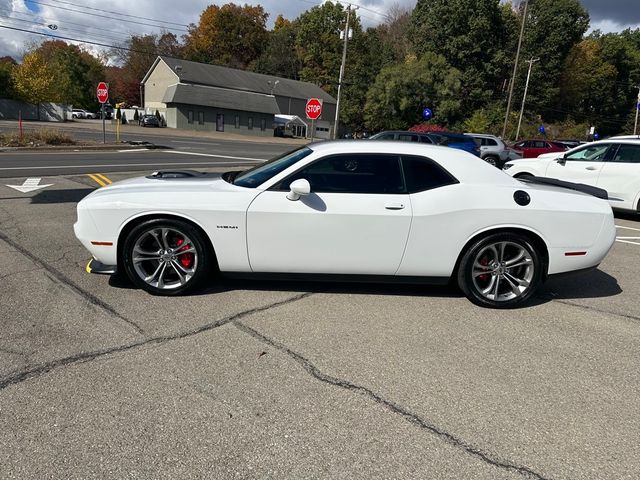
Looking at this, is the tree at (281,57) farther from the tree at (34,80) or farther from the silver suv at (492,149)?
the silver suv at (492,149)

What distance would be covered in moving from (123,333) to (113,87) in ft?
284

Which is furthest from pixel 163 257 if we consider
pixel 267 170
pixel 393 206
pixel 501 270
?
pixel 501 270

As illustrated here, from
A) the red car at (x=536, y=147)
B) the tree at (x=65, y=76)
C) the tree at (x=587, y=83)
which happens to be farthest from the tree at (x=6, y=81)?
the tree at (x=587, y=83)

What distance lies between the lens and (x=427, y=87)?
54312 millimetres

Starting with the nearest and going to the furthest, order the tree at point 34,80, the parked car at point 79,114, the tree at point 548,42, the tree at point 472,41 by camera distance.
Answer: the tree at point 34,80 → the tree at point 472,41 → the tree at point 548,42 → the parked car at point 79,114

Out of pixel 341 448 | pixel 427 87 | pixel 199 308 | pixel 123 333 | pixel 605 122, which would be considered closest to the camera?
pixel 341 448

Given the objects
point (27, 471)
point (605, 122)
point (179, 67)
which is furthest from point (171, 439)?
point (605, 122)

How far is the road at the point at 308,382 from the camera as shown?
236 cm

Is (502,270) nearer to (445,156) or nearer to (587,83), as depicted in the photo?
(445,156)

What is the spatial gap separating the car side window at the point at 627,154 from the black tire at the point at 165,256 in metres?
9.02

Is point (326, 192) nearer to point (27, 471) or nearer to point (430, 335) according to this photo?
point (430, 335)

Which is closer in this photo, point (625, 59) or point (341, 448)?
point (341, 448)

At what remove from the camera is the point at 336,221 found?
4102 mm

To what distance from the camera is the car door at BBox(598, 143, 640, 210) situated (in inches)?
371
